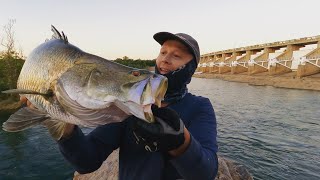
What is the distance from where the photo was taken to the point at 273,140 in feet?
39.1

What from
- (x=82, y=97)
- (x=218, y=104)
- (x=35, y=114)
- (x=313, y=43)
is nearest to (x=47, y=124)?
(x=35, y=114)

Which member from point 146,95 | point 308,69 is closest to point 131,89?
point 146,95

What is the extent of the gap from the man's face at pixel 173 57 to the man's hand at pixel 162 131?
90 cm

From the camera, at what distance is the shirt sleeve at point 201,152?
1907 millimetres

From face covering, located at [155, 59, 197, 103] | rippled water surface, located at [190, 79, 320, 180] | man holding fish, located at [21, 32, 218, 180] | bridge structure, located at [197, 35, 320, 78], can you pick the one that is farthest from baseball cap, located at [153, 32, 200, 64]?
bridge structure, located at [197, 35, 320, 78]

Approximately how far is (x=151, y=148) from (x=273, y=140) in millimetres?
11557

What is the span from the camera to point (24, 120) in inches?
77.5

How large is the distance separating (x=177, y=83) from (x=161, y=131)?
0.94 m

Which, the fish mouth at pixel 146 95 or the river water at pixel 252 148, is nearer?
the fish mouth at pixel 146 95

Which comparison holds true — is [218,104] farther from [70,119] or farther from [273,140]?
[70,119]

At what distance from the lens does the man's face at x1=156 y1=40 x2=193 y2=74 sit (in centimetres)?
262

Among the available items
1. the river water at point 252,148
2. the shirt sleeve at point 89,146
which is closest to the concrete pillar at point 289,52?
the river water at point 252,148

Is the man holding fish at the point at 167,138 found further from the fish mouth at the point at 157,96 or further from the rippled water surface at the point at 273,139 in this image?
the rippled water surface at the point at 273,139

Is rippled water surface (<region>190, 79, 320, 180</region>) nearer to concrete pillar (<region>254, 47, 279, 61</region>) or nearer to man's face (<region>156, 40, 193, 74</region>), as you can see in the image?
man's face (<region>156, 40, 193, 74</region>)
